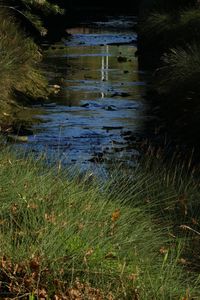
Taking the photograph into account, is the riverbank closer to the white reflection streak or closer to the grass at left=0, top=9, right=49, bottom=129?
the white reflection streak

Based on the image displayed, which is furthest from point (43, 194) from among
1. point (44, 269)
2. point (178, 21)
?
point (178, 21)

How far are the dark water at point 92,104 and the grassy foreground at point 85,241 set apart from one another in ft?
6.90

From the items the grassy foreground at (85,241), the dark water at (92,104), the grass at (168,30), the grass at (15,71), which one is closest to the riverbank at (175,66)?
the grass at (168,30)

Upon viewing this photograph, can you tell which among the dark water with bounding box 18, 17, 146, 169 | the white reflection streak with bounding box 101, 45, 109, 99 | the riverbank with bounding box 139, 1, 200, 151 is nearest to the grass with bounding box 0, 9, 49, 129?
the dark water with bounding box 18, 17, 146, 169

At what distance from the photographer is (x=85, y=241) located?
538 centimetres

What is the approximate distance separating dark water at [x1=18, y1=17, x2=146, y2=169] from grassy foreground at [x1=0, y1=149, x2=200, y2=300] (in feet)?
6.90

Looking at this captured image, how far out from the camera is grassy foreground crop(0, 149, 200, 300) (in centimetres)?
498

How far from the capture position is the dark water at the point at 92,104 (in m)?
13.3

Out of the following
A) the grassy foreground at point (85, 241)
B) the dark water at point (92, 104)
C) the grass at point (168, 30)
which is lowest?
the dark water at point (92, 104)

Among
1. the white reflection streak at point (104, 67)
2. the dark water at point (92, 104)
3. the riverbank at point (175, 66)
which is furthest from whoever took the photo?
the white reflection streak at point (104, 67)

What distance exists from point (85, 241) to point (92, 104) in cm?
1317

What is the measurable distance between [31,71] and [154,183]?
1259 centimetres

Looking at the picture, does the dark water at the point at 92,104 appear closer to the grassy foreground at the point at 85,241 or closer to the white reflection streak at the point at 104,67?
the white reflection streak at the point at 104,67

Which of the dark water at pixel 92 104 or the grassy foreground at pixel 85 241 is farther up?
the grassy foreground at pixel 85 241
